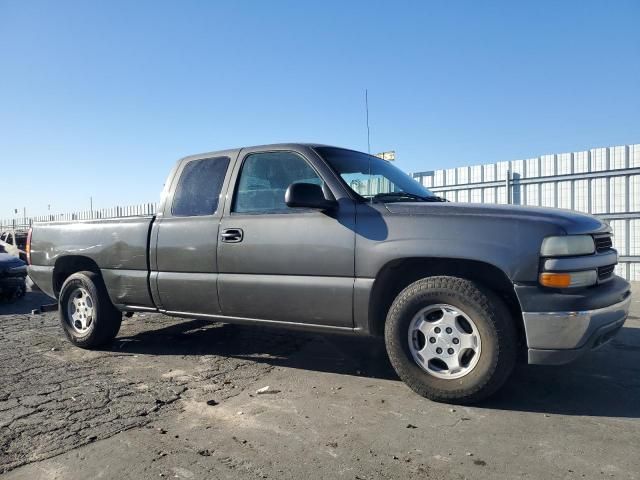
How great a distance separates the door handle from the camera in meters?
4.16

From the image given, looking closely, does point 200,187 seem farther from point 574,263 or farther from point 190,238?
point 574,263

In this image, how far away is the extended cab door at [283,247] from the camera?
371cm

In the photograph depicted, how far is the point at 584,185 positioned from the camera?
988 centimetres

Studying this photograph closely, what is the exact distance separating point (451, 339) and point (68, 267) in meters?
4.38

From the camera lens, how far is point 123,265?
4.92 m

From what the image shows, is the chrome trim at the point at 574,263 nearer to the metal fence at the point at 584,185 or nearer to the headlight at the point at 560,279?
the headlight at the point at 560,279

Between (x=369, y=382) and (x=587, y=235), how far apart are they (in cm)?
195

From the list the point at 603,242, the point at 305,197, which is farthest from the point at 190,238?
the point at 603,242

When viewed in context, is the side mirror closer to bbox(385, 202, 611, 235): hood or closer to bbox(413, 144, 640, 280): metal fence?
bbox(385, 202, 611, 235): hood

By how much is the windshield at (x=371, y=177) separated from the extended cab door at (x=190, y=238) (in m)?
1.03

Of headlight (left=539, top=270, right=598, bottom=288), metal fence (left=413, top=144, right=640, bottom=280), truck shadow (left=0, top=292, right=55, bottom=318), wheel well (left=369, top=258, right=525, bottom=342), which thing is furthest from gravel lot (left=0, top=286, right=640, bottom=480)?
metal fence (left=413, top=144, right=640, bottom=280)

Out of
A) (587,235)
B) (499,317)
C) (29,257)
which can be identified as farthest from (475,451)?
(29,257)

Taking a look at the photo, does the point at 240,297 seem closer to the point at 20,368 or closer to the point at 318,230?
the point at 318,230

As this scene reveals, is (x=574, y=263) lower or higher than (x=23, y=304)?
higher
